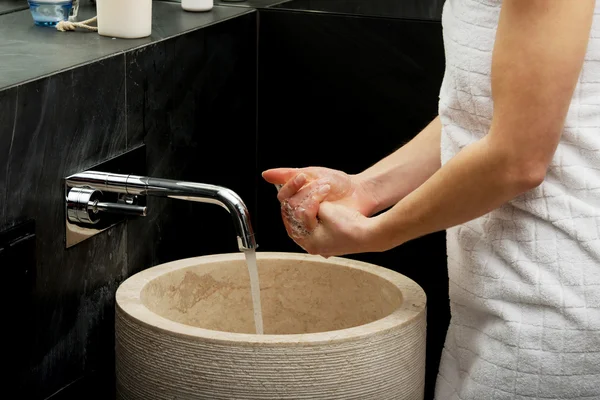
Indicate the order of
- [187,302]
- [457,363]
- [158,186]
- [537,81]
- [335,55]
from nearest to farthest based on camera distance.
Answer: [537,81] < [457,363] < [158,186] < [187,302] < [335,55]

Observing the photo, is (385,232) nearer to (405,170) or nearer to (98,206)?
(405,170)

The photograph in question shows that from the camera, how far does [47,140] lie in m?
1.21

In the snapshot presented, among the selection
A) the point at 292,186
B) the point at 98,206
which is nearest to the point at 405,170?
the point at 292,186

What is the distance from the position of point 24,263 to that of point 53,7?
1.64 ft

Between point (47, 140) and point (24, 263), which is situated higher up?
point (47, 140)

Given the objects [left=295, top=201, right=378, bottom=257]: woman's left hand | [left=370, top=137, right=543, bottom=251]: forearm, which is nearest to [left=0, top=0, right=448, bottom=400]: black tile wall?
[left=295, top=201, right=378, bottom=257]: woman's left hand

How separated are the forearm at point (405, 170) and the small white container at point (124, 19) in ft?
1.38

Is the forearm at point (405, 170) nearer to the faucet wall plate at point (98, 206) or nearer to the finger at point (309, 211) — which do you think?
the finger at point (309, 211)

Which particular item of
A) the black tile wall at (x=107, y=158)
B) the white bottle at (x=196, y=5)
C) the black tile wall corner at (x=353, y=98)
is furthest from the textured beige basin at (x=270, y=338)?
the white bottle at (x=196, y=5)

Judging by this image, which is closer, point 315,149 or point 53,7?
point 53,7

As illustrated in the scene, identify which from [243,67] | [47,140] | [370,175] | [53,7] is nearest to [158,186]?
[47,140]

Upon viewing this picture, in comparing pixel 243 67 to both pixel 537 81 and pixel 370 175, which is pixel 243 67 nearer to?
pixel 370 175

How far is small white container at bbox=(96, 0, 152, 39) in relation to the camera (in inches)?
57.6

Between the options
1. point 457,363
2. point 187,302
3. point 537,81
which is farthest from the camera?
point 187,302
